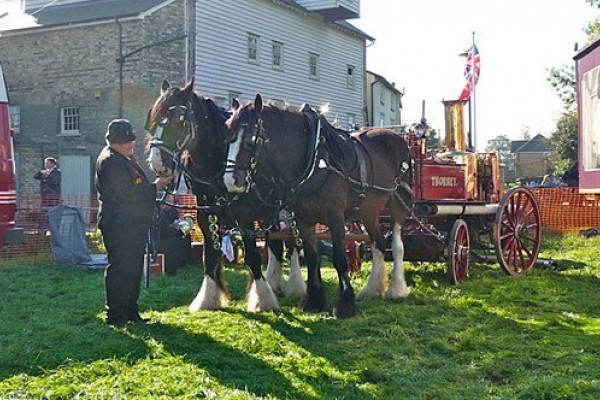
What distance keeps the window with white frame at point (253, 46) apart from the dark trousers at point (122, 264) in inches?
790

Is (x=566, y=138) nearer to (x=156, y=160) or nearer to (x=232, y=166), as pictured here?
(x=232, y=166)

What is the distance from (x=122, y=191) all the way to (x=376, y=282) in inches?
127

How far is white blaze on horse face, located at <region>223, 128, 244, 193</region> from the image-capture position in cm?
618

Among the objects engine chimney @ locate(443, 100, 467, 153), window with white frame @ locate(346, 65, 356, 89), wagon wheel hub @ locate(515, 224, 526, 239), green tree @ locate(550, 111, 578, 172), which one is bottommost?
wagon wheel hub @ locate(515, 224, 526, 239)

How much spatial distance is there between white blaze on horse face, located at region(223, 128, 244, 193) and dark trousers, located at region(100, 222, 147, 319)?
85cm

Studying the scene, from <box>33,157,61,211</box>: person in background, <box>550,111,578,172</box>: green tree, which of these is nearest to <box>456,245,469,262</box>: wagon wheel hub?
<box>33,157,61,211</box>: person in background

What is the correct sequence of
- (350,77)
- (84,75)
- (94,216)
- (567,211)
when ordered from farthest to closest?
1. (350,77)
2. (84,75)
3. (567,211)
4. (94,216)

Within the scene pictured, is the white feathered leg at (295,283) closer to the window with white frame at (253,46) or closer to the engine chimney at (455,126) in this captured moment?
the engine chimney at (455,126)

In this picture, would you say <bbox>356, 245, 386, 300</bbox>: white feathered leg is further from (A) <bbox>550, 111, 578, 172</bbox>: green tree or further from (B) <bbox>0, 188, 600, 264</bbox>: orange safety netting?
(A) <bbox>550, 111, 578, 172</bbox>: green tree

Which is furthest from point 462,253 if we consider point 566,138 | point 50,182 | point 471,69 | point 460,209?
point 566,138

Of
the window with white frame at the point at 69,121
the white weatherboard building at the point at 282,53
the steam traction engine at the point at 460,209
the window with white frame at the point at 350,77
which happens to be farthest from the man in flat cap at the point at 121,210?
the window with white frame at the point at 350,77

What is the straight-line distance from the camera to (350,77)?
31.8 meters

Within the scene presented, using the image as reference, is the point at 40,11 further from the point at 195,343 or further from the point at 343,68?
the point at 195,343

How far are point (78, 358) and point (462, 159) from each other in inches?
249
